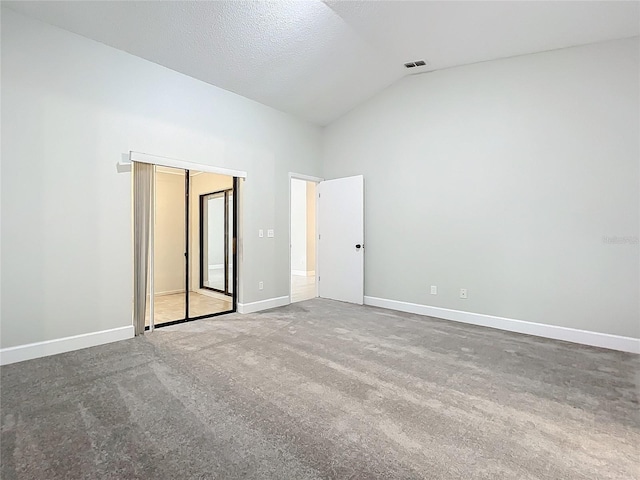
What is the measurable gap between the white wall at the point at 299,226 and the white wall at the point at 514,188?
406cm

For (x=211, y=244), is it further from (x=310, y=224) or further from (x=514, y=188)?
(x=514, y=188)

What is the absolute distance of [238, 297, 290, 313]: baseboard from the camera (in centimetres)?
470

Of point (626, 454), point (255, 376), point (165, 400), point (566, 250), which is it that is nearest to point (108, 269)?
point (165, 400)

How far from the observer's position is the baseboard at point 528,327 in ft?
10.9

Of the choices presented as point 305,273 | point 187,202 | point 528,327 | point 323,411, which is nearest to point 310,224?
point 305,273

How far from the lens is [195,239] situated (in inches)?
231

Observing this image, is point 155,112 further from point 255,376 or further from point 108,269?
point 255,376

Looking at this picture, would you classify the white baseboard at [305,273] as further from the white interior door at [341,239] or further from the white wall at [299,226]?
the white interior door at [341,239]

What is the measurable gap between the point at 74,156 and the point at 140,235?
3.28ft

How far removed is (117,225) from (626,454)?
14.5 feet

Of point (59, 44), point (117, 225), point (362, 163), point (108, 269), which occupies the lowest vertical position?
point (108, 269)

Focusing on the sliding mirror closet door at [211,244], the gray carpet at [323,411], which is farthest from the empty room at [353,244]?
the sliding mirror closet door at [211,244]

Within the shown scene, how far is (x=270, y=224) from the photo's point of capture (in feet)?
16.6

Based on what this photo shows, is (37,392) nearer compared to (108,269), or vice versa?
(37,392)
